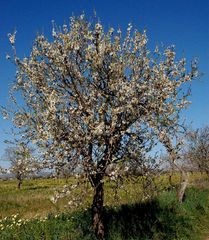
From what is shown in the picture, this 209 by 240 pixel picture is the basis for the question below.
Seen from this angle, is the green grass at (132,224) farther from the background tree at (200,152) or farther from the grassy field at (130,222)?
the background tree at (200,152)

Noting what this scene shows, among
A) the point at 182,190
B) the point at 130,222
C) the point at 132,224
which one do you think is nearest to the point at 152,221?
the point at 130,222

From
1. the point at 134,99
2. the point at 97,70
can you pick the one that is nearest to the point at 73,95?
the point at 97,70

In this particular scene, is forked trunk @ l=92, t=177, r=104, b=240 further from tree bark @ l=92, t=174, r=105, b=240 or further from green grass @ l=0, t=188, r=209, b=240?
green grass @ l=0, t=188, r=209, b=240

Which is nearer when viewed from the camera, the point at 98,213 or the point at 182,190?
the point at 98,213

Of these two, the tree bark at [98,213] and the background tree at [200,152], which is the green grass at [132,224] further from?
the background tree at [200,152]

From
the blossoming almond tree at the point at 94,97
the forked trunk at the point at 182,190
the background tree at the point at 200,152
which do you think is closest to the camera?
the blossoming almond tree at the point at 94,97

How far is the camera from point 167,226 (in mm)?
17938

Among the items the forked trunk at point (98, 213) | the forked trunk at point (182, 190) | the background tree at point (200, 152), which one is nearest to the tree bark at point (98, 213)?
the forked trunk at point (98, 213)

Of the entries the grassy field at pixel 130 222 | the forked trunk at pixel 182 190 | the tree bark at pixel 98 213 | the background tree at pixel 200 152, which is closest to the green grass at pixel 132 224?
the grassy field at pixel 130 222

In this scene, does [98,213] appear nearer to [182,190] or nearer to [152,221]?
[152,221]

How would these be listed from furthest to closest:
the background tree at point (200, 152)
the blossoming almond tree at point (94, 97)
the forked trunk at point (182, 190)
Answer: the background tree at point (200, 152) < the forked trunk at point (182, 190) < the blossoming almond tree at point (94, 97)

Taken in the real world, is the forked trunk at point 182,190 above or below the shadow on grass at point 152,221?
above

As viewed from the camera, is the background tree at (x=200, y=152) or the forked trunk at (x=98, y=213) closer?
the forked trunk at (x=98, y=213)

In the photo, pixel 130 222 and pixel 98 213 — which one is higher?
pixel 98 213
